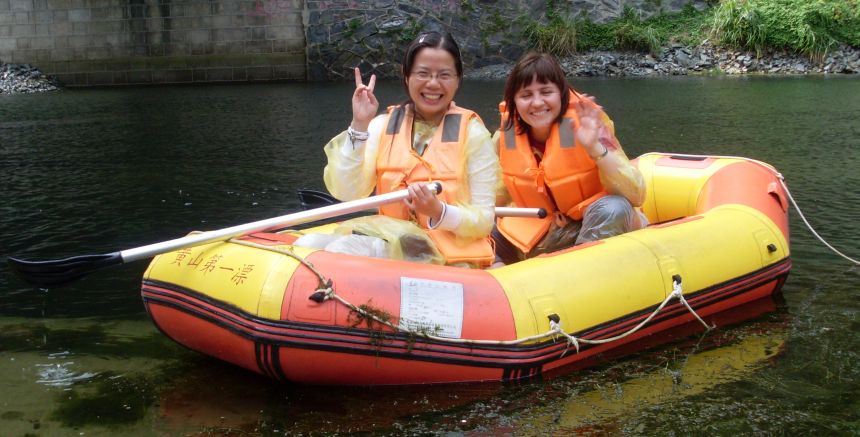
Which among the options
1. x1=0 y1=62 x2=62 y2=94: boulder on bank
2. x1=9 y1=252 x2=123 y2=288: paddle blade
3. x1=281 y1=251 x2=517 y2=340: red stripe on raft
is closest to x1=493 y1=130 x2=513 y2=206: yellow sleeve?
x1=281 y1=251 x2=517 y2=340: red stripe on raft

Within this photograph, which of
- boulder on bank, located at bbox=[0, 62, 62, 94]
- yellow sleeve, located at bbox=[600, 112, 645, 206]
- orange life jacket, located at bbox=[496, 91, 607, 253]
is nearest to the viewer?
yellow sleeve, located at bbox=[600, 112, 645, 206]

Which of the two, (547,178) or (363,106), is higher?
(363,106)

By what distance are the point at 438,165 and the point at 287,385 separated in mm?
989

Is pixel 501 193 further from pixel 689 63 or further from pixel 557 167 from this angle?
pixel 689 63

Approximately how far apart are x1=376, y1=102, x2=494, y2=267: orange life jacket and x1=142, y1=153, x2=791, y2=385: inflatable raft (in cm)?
17

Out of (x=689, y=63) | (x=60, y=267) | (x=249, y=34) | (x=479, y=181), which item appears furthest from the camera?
(x=249, y=34)

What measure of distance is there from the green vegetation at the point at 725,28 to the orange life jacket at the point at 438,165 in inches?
527

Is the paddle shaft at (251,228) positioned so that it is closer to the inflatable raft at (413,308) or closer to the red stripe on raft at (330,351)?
the inflatable raft at (413,308)

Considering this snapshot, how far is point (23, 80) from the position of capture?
16.4 m

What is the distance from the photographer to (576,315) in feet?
10.3

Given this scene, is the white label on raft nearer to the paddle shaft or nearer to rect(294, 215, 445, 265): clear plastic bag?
rect(294, 215, 445, 265): clear plastic bag

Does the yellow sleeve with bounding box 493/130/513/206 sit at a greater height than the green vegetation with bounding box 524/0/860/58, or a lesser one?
lesser

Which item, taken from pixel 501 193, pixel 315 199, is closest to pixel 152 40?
pixel 315 199

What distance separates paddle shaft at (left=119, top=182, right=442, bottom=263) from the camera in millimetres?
3027
